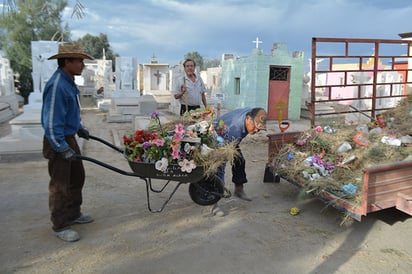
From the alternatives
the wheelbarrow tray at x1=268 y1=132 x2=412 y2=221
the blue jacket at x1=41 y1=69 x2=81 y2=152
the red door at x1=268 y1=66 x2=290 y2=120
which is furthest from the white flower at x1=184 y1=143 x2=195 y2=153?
the red door at x1=268 y1=66 x2=290 y2=120

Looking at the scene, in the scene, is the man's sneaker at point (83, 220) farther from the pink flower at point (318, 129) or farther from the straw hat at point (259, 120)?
the pink flower at point (318, 129)

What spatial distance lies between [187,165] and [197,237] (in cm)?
82

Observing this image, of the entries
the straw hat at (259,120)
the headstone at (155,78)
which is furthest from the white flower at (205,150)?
the headstone at (155,78)

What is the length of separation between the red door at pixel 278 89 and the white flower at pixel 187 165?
10.4 metres

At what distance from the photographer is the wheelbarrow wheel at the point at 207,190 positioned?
380 centimetres

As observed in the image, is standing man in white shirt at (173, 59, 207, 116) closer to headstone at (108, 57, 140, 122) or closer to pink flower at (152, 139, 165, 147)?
pink flower at (152, 139, 165, 147)

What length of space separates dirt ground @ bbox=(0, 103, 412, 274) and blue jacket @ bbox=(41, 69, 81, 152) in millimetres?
1026

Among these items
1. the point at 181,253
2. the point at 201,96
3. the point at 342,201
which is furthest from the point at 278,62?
the point at 181,253

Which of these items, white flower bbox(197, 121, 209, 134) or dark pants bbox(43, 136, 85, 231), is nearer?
dark pants bbox(43, 136, 85, 231)

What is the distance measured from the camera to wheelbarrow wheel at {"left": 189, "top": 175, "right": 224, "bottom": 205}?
3.80m

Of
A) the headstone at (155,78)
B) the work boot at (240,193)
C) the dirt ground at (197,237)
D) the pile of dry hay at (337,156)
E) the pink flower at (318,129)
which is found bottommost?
the dirt ground at (197,237)

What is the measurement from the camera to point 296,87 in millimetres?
13578

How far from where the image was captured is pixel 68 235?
10.9 ft

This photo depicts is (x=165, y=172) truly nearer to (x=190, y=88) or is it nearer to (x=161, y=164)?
(x=161, y=164)
